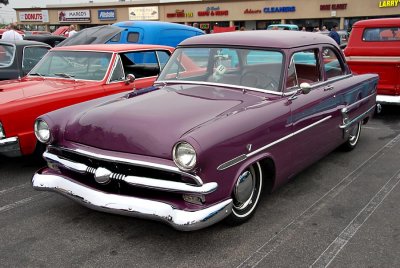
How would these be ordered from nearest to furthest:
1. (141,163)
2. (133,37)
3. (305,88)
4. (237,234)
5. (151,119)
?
(141,163) → (151,119) → (237,234) → (305,88) → (133,37)

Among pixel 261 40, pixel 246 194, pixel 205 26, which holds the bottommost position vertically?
pixel 246 194

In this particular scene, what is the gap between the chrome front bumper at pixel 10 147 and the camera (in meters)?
4.28

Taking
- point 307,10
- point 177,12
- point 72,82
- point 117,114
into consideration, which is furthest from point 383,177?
point 177,12

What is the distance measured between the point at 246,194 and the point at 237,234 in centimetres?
32

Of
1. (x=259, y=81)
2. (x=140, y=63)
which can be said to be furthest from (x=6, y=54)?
(x=259, y=81)

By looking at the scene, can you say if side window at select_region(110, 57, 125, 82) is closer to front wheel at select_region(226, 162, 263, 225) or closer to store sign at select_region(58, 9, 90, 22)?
front wheel at select_region(226, 162, 263, 225)

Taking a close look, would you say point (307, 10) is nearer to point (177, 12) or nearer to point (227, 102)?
point (177, 12)

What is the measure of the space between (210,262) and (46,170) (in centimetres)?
166

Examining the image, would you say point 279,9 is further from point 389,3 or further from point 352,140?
point 352,140

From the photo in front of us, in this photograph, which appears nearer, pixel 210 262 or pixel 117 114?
pixel 210 262

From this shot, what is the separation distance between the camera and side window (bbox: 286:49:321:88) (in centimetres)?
392

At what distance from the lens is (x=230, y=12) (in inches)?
1455

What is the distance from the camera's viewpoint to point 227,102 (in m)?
3.50

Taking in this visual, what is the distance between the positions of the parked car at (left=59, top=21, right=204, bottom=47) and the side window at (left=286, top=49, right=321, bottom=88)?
16.2 feet
